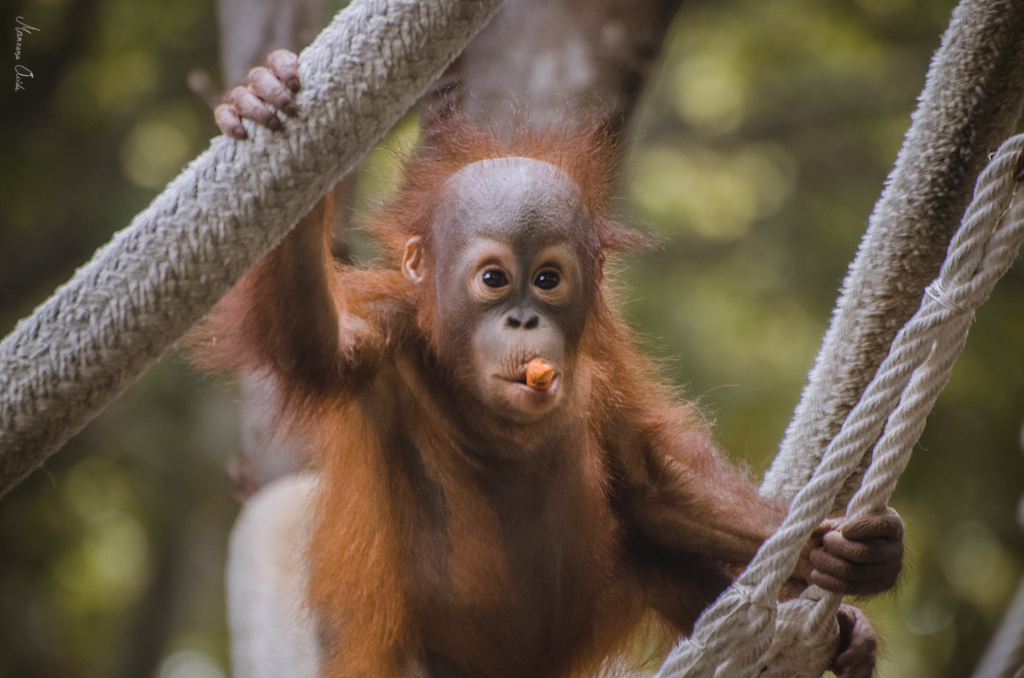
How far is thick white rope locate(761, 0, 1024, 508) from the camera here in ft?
5.85

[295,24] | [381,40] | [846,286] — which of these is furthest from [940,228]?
[295,24]

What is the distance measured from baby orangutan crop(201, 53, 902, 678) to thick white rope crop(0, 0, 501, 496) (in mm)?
202

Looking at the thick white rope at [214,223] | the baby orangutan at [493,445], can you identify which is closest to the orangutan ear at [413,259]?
the baby orangutan at [493,445]

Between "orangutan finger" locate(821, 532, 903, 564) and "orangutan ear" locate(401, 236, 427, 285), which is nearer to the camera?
"orangutan finger" locate(821, 532, 903, 564)

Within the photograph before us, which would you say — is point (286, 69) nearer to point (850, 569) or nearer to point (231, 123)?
point (231, 123)

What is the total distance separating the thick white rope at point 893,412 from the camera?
139 centimetres

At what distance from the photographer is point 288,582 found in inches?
106

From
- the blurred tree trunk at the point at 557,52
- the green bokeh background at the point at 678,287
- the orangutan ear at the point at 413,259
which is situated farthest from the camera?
the green bokeh background at the point at 678,287

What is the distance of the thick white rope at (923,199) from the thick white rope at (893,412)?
1.34ft

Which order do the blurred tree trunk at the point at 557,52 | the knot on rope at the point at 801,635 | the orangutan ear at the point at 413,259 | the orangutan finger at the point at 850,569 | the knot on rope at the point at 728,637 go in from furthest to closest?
the blurred tree trunk at the point at 557,52, the orangutan ear at the point at 413,259, the orangutan finger at the point at 850,569, the knot on rope at the point at 801,635, the knot on rope at the point at 728,637

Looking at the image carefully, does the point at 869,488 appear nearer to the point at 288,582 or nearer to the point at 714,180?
the point at 288,582

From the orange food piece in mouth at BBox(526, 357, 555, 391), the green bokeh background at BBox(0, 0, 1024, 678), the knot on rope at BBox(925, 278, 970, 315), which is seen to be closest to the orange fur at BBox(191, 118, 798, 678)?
the orange food piece in mouth at BBox(526, 357, 555, 391)

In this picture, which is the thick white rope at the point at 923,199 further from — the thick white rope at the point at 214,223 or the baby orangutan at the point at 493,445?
the thick white rope at the point at 214,223

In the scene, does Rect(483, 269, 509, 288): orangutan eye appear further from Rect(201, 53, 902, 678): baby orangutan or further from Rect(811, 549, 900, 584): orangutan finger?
Rect(811, 549, 900, 584): orangutan finger
